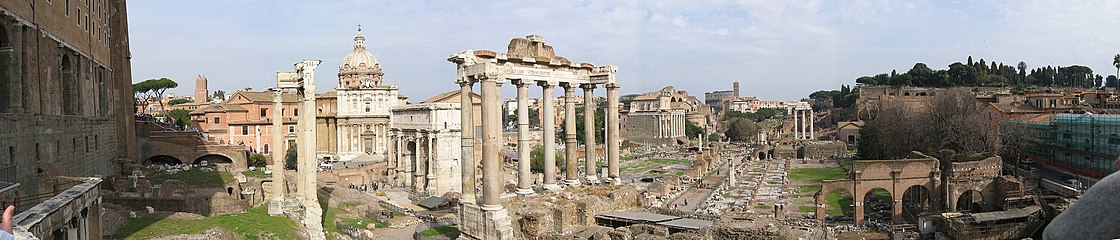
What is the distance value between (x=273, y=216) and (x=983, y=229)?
20.6 m

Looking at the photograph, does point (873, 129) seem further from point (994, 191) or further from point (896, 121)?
point (994, 191)

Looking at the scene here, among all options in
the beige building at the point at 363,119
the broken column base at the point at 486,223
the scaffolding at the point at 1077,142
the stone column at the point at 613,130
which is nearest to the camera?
the broken column base at the point at 486,223

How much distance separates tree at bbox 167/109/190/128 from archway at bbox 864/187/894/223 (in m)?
48.5

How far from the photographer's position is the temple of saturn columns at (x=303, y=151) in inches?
814

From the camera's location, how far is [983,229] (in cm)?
2261

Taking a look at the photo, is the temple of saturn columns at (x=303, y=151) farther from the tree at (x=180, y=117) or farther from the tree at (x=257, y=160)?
the tree at (x=180, y=117)

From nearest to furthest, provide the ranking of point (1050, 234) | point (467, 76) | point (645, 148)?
point (1050, 234)
point (467, 76)
point (645, 148)

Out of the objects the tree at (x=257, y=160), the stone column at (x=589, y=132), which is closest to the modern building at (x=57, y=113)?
the stone column at (x=589, y=132)


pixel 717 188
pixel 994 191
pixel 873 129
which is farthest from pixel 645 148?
pixel 994 191

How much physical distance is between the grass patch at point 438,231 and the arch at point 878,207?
1597cm

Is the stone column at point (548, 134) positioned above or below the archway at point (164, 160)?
above

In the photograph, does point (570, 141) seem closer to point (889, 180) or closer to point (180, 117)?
point (889, 180)

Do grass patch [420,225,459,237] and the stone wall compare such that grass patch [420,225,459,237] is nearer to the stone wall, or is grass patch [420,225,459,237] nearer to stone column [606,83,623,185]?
stone column [606,83,623,185]

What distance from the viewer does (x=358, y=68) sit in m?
61.6
